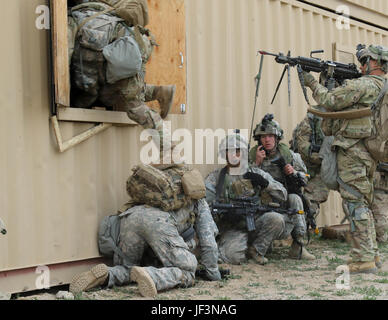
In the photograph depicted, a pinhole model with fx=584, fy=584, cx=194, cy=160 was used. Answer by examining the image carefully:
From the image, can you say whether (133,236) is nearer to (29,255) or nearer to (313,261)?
(29,255)

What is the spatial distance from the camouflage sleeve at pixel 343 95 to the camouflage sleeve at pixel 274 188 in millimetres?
1125

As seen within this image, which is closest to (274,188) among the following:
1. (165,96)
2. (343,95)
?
(343,95)

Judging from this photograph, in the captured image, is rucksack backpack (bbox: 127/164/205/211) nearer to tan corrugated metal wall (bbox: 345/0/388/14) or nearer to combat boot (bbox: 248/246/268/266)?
combat boot (bbox: 248/246/268/266)

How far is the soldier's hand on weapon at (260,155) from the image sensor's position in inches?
271

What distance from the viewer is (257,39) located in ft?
25.5

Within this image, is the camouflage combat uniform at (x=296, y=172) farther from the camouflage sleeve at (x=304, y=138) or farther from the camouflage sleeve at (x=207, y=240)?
the camouflage sleeve at (x=207, y=240)

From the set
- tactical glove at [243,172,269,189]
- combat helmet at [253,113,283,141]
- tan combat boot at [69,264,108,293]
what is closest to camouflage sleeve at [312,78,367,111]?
combat helmet at [253,113,283,141]

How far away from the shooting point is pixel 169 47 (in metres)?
6.26

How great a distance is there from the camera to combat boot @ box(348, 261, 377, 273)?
18.6 feet

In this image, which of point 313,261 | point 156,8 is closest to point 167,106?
point 156,8

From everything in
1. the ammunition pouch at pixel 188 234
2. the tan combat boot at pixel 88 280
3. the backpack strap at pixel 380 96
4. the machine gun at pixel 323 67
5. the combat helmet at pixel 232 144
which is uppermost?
the machine gun at pixel 323 67

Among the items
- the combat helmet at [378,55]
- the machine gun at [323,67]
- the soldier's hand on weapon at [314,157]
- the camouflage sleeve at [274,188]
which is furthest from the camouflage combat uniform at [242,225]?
the combat helmet at [378,55]

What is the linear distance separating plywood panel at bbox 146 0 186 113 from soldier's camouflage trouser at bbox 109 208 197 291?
153 centimetres

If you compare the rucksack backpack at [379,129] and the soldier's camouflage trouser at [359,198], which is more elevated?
the rucksack backpack at [379,129]
